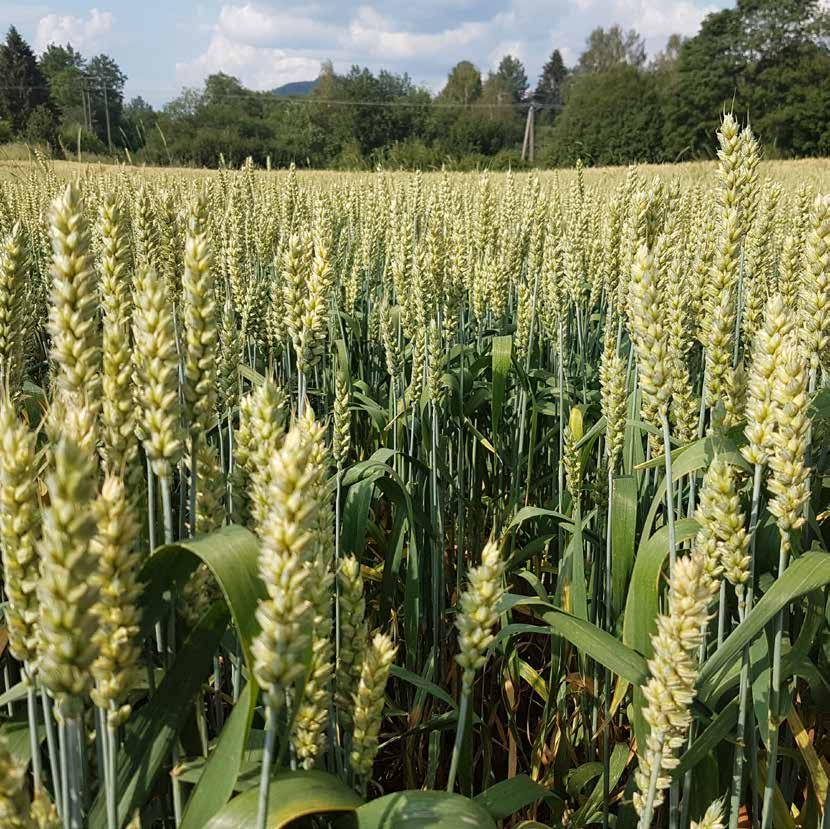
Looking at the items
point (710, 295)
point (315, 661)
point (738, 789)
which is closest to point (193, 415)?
point (315, 661)

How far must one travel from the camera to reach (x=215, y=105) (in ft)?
111

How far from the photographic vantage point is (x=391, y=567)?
213 centimetres

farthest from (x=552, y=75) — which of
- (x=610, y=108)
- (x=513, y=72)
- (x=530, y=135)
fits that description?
(x=530, y=135)

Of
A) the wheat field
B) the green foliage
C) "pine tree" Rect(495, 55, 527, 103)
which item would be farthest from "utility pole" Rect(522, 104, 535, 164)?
"pine tree" Rect(495, 55, 527, 103)

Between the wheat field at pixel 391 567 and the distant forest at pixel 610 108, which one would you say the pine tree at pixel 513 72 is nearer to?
the distant forest at pixel 610 108

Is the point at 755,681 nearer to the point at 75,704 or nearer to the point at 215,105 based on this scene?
the point at 75,704

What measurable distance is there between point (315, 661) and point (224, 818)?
0.25 metres

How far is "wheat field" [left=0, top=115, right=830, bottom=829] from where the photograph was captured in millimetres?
876

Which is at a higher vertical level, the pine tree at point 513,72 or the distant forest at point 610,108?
the pine tree at point 513,72

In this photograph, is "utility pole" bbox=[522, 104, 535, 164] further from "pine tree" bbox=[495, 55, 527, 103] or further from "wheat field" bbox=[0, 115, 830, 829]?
"pine tree" bbox=[495, 55, 527, 103]

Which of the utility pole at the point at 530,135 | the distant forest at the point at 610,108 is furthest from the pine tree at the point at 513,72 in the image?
the utility pole at the point at 530,135

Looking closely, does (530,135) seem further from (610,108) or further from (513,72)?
(513,72)

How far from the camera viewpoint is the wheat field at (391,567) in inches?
34.5

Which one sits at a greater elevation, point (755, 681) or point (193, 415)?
point (193, 415)
